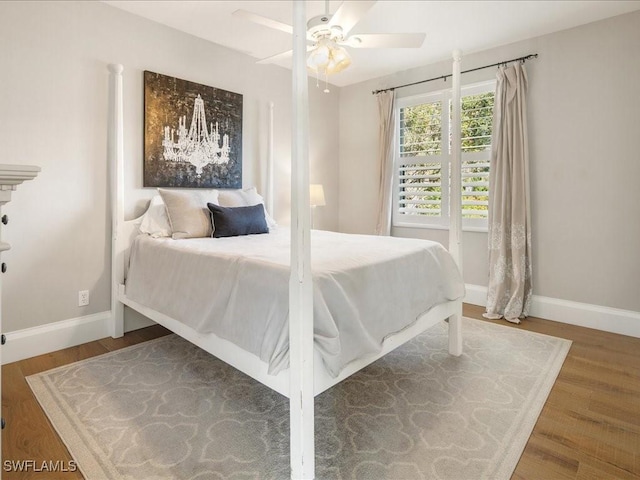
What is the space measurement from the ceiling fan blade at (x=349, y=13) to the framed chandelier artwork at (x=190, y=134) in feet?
5.34

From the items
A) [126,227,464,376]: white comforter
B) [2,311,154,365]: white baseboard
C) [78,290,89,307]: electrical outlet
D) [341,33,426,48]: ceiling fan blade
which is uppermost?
[341,33,426,48]: ceiling fan blade

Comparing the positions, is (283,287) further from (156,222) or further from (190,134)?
(190,134)

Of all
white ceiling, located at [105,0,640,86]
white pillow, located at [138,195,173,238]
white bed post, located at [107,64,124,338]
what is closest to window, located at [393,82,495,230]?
white ceiling, located at [105,0,640,86]

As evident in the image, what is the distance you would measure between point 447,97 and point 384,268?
2807mm

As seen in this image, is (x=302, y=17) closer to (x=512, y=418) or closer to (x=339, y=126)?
(x=512, y=418)

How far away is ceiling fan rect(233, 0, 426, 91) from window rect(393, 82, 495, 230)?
1623 mm

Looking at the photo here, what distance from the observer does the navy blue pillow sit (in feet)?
9.27

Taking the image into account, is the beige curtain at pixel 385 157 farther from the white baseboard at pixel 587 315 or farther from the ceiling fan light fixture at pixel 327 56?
the ceiling fan light fixture at pixel 327 56

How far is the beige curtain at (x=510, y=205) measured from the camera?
10.8 ft

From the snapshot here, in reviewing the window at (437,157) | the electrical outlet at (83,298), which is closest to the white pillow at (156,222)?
the electrical outlet at (83,298)

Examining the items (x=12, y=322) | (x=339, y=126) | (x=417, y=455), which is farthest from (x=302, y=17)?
(x=339, y=126)

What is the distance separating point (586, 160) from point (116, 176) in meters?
3.81

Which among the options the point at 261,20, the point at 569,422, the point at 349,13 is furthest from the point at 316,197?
the point at 569,422

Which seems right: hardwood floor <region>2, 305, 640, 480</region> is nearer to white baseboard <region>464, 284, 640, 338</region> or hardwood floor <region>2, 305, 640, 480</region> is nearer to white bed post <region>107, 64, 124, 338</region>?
white baseboard <region>464, 284, 640, 338</region>
